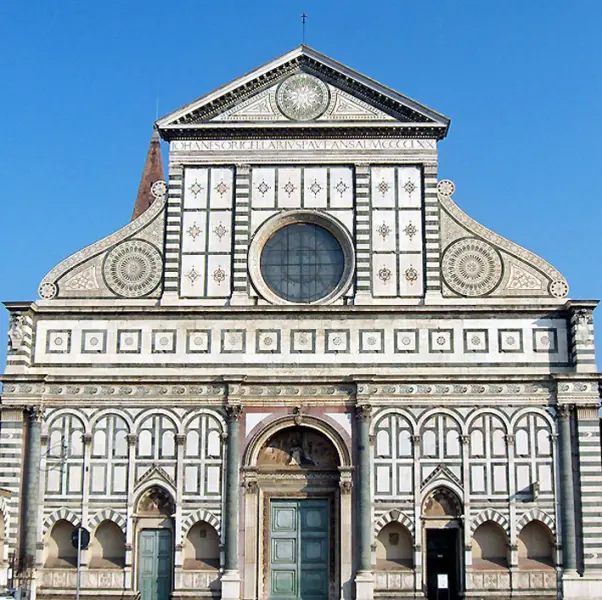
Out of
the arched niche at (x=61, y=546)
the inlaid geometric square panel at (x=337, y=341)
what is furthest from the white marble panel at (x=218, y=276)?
the arched niche at (x=61, y=546)

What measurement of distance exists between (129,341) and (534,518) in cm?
1079

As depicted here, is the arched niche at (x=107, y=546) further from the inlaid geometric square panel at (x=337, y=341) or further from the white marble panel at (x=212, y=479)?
the inlaid geometric square panel at (x=337, y=341)

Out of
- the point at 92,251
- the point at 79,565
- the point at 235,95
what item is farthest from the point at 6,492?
the point at 235,95

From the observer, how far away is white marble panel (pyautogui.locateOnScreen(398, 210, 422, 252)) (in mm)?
26938

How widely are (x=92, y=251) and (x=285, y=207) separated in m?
5.11

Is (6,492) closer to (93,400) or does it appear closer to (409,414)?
(93,400)

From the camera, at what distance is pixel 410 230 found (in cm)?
2705

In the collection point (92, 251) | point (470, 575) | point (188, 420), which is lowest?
point (470, 575)

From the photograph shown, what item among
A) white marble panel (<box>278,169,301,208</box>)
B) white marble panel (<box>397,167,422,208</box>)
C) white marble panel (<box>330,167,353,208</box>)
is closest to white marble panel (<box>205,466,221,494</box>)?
white marble panel (<box>278,169,301,208</box>)

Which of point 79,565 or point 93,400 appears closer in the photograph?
point 79,565

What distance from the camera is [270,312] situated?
86.5 ft

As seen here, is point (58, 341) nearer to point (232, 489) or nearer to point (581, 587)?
point (232, 489)

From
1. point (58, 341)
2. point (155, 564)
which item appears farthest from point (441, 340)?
point (58, 341)

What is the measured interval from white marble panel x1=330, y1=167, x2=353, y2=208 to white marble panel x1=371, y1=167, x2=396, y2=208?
60 cm
